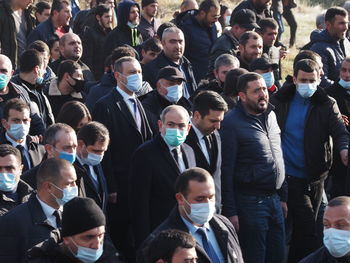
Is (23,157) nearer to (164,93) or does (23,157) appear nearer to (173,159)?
(173,159)

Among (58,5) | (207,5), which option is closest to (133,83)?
(207,5)

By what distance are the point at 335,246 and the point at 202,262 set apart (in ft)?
3.50

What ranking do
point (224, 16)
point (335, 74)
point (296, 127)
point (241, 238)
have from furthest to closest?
point (224, 16) < point (335, 74) < point (296, 127) < point (241, 238)

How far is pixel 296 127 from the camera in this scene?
9.98 m

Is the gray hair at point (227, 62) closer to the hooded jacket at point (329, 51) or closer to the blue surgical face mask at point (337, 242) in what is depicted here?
the hooded jacket at point (329, 51)

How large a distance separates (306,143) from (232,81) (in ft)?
3.36

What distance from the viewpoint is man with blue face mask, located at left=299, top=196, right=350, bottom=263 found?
23.0ft

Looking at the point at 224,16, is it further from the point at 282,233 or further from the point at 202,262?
the point at 202,262

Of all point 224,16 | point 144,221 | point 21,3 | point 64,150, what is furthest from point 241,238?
point 224,16

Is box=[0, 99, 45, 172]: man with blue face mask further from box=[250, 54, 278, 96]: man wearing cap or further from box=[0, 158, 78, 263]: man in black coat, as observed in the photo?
box=[250, 54, 278, 96]: man wearing cap

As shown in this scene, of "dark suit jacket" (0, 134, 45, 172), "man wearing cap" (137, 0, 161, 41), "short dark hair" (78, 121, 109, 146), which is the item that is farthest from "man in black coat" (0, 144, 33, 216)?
"man wearing cap" (137, 0, 161, 41)

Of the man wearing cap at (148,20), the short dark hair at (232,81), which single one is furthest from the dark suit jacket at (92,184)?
the man wearing cap at (148,20)

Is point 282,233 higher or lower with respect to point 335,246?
lower

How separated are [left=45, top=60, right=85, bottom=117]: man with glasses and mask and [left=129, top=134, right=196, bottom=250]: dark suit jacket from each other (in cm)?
260
